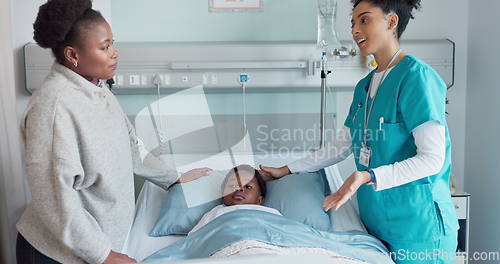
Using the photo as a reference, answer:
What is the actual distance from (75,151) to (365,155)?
0.99 m

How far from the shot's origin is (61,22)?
4.55 feet

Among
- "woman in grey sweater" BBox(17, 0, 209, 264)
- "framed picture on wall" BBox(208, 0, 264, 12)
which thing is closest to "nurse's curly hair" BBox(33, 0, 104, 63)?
"woman in grey sweater" BBox(17, 0, 209, 264)

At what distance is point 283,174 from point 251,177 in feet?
0.48

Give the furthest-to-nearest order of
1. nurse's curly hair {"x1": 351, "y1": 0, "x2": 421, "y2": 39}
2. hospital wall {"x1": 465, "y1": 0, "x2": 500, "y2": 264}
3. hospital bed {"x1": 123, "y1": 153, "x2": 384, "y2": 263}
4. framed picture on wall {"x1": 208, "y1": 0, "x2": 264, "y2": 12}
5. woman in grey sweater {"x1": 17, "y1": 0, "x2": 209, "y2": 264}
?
1. framed picture on wall {"x1": 208, "y1": 0, "x2": 264, "y2": 12}
2. hospital wall {"x1": 465, "y1": 0, "x2": 500, "y2": 264}
3. hospital bed {"x1": 123, "y1": 153, "x2": 384, "y2": 263}
4. nurse's curly hair {"x1": 351, "y1": 0, "x2": 421, "y2": 39}
5. woman in grey sweater {"x1": 17, "y1": 0, "x2": 209, "y2": 264}

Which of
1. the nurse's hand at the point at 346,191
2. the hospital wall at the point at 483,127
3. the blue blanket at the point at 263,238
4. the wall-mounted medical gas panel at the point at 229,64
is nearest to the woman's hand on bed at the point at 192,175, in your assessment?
the blue blanket at the point at 263,238

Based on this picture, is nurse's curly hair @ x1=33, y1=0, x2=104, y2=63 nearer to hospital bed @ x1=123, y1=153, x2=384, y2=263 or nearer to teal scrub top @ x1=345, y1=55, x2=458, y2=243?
hospital bed @ x1=123, y1=153, x2=384, y2=263

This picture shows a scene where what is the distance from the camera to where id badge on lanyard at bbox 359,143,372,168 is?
1803 millimetres

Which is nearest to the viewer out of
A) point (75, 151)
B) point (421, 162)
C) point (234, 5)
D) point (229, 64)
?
point (75, 151)

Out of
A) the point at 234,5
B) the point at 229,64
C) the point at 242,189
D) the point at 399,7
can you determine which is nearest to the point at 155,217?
the point at 242,189

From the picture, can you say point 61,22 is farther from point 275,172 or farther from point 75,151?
point 275,172

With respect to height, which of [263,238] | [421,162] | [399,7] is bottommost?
[263,238]

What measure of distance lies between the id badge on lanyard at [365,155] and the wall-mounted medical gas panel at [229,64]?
90 centimetres

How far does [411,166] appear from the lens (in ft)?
5.25

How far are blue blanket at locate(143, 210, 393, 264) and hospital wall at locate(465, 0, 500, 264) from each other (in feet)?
3.64
